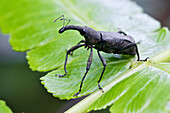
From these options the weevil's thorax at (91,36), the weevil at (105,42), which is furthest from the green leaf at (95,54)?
the weevil's thorax at (91,36)

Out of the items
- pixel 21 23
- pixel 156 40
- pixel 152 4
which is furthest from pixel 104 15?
pixel 152 4

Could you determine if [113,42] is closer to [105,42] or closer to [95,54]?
[105,42]

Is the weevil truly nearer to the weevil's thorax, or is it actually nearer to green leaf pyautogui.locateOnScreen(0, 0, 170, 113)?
the weevil's thorax

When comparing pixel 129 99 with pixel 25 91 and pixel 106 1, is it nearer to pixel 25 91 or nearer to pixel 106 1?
pixel 106 1

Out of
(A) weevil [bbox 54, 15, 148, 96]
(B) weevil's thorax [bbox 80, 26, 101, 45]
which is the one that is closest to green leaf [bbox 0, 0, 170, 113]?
(A) weevil [bbox 54, 15, 148, 96]

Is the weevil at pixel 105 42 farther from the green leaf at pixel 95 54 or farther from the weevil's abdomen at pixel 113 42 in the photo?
the green leaf at pixel 95 54

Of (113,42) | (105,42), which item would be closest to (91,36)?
(105,42)
